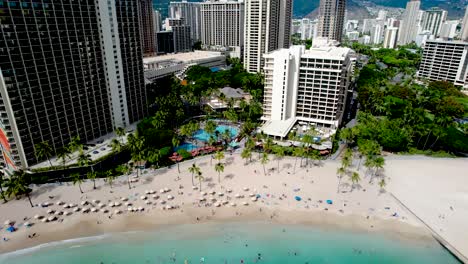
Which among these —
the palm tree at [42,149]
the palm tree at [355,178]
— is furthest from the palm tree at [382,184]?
the palm tree at [42,149]

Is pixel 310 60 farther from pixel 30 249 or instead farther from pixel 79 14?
pixel 30 249

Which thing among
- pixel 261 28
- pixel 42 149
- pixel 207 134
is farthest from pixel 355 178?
pixel 261 28

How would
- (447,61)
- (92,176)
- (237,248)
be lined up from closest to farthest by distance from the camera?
(237,248) < (92,176) < (447,61)

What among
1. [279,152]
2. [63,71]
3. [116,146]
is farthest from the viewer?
[279,152]

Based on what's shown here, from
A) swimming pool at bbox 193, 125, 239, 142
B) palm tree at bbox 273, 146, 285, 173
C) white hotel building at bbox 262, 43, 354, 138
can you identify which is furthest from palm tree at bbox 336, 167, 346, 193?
swimming pool at bbox 193, 125, 239, 142

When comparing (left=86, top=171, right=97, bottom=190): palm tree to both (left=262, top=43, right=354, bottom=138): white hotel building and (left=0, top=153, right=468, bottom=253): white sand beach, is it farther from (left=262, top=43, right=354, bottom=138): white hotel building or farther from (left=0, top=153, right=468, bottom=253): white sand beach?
(left=262, top=43, right=354, bottom=138): white hotel building

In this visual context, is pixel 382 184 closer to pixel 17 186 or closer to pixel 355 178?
pixel 355 178

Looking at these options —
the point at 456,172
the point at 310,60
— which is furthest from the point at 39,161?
the point at 456,172
